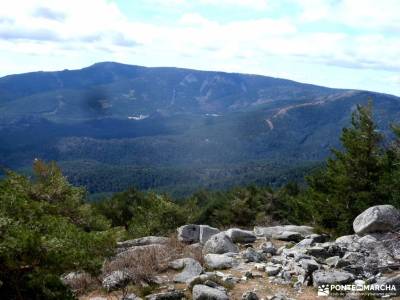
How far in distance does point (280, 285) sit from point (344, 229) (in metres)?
12.4

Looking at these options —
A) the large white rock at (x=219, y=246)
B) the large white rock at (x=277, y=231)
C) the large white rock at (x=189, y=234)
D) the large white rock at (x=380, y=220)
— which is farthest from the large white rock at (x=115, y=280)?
the large white rock at (x=277, y=231)

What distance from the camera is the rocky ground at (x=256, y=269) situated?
13.7 metres

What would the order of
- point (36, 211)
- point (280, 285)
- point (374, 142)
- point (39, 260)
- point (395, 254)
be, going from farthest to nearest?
point (374, 142), point (395, 254), point (280, 285), point (36, 211), point (39, 260)

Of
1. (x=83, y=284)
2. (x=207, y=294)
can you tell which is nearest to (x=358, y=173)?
(x=207, y=294)

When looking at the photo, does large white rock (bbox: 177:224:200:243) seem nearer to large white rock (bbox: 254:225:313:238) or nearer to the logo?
large white rock (bbox: 254:225:313:238)

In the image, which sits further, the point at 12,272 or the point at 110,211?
the point at 110,211

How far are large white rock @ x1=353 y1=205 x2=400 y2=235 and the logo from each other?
22.0 feet

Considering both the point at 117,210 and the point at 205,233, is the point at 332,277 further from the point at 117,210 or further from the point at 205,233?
the point at 117,210

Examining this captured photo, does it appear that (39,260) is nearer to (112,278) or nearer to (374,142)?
(112,278)

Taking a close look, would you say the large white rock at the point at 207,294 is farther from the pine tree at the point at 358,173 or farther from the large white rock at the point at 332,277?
the pine tree at the point at 358,173

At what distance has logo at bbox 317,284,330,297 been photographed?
13203 millimetres

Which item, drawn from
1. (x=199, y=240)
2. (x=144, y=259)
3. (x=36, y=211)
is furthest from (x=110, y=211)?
(x=36, y=211)

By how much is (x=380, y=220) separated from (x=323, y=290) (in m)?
7.02

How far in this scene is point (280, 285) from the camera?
14.5 meters
